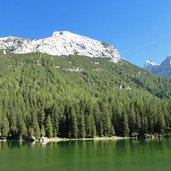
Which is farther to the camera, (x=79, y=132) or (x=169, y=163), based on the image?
(x=79, y=132)

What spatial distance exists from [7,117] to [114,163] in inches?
4249

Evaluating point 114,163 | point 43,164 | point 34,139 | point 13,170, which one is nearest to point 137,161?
point 114,163

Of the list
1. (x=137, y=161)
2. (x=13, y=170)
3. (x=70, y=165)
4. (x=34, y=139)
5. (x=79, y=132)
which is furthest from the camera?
(x=79, y=132)

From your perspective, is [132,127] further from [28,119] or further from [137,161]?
[137,161]

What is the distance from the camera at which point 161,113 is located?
177m

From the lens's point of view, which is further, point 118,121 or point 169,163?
point 118,121

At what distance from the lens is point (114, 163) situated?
74.7 metres

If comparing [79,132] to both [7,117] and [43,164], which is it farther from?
[43,164]

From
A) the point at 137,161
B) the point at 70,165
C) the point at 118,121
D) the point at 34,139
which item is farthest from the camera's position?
the point at 118,121

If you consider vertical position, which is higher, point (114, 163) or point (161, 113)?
point (161, 113)

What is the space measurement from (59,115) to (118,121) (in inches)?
1116

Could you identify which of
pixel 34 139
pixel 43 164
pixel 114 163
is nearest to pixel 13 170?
pixel 43 164

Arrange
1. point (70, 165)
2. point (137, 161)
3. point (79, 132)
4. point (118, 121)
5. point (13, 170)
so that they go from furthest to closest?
point (118, 121), point (79, 132), point (137, 161), point (70, 165), point (13, 170)

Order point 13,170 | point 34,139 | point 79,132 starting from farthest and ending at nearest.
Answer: point 79,132, point 34,139, point 13,170
